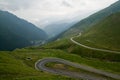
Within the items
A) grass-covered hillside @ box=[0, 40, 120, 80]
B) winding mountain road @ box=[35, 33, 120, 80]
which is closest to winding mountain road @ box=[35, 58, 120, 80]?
winding mountain road @ box=[35, 33, 120, 80]

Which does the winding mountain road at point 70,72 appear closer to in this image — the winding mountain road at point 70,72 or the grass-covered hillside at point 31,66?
the winding mountain road at point 70,72

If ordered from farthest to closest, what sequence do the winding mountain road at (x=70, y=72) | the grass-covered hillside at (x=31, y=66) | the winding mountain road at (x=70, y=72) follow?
the winding mountain road at (x=70, y=72), the winding mountain road at (x=70, y=72), the grass-covered hillside at (x=31, y=66)

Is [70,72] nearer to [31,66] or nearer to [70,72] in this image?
[70,72]

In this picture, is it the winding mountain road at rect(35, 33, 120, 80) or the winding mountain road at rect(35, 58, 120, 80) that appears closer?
the winding mountain road at rect(35, 33, 120, 80)

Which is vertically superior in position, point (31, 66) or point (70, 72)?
point (31, 66)

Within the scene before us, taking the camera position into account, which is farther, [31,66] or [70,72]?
[31,66]

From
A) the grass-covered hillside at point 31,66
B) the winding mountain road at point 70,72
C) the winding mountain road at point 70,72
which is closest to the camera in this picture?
the grass-covered hillside at point 31,66

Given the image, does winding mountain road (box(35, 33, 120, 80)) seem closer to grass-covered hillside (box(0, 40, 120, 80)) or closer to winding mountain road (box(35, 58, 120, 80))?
winding mountain road (box(35, 58, 120, 80))

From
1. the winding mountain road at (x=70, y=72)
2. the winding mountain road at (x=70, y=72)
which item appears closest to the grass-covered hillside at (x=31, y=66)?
the winding mountain road at (x=70, y=72)

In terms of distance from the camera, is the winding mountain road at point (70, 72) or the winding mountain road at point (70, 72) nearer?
the winding mountain road at point (70, 72)

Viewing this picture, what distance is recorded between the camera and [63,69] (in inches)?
5246

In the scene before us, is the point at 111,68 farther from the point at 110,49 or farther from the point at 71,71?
the point at 110,49

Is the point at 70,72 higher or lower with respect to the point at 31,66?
lower

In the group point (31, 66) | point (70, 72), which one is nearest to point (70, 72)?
point (70, 72)
